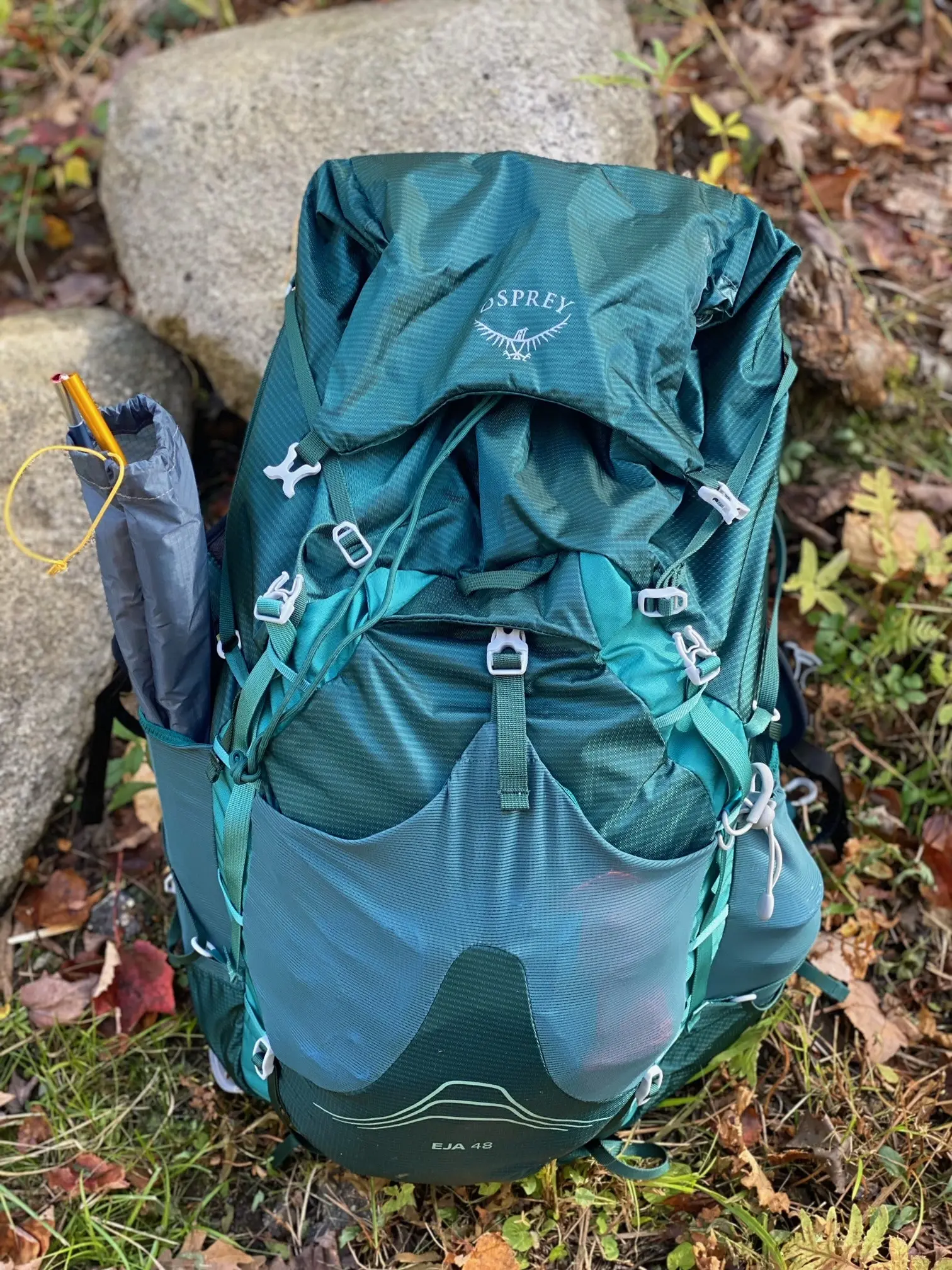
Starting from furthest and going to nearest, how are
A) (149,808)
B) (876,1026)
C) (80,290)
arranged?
(80,290) → (149,808) → (876,1026)

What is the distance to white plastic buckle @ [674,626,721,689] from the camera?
1737 mm

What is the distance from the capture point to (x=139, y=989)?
90.0 inches

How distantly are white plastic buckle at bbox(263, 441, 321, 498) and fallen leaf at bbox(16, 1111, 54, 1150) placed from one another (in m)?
1.38

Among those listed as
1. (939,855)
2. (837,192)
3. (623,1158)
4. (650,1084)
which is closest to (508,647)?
(650,1084)

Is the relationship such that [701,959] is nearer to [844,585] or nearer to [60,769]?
[844,585]

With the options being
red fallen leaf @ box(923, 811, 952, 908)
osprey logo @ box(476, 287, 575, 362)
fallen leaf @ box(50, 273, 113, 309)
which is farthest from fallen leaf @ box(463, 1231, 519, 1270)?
fallen leaf @ box(50, 273, 113, 309)

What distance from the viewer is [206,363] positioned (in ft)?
9.17

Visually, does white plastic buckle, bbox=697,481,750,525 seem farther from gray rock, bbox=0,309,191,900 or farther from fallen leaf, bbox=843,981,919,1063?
gray rock, bbox=0,309,191,900

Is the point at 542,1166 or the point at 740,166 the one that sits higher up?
the point at 740,166

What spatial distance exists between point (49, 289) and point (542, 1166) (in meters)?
2.93

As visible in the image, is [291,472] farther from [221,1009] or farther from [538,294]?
[221,1009]

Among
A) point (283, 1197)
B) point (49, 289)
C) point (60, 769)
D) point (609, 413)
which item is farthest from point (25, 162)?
point (283, 1197)

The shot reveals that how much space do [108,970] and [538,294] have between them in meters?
1.68

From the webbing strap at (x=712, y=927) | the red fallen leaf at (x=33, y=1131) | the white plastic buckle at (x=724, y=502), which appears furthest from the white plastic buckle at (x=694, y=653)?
the red fallen leaf at (x=33, y=1131)
